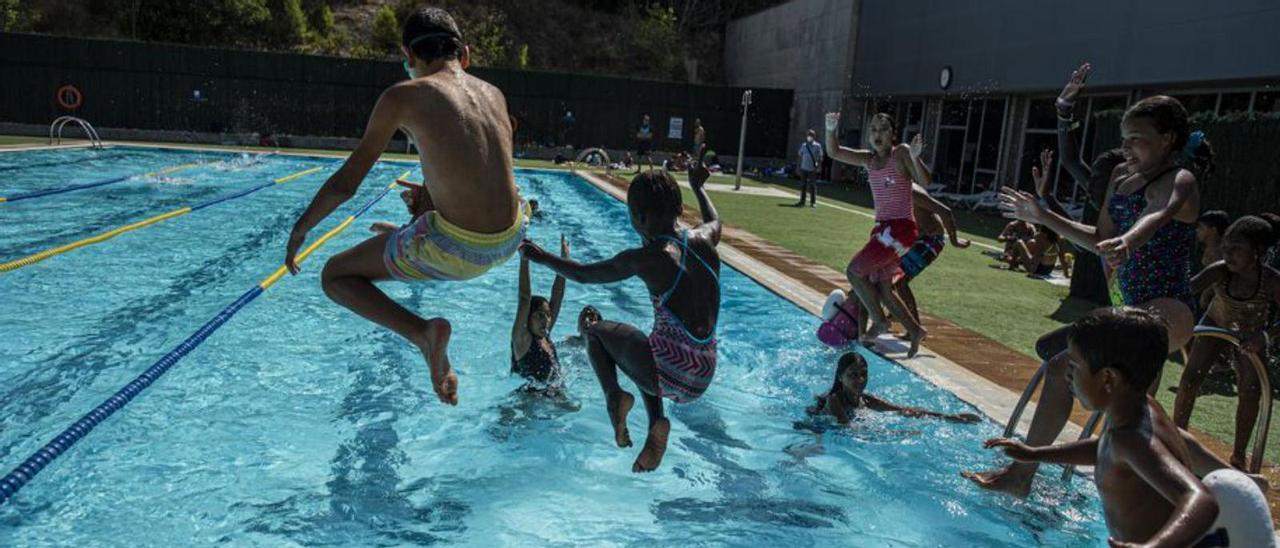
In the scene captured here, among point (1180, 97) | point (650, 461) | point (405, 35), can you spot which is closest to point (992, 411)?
point (650, 461)

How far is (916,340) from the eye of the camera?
6609mm

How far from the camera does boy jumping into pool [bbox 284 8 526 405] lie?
3686mm

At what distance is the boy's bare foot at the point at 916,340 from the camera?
6.56 meters

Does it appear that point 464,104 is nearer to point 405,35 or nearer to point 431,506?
point 405,35

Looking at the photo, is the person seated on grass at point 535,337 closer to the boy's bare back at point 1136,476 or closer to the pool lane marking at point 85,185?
the boy's bare back at point 1136,476

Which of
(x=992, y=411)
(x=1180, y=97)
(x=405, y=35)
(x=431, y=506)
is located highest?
(x=1180, y=97)

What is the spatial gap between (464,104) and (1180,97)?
57.2ft

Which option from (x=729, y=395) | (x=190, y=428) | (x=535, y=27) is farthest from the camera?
(x=535, y=27)

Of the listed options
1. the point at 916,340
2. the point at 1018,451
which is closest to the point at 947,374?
the point at 916,340

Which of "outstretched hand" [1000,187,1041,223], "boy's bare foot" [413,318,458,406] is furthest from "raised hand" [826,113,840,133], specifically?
"boy's bare foot" [413,318,458,406]

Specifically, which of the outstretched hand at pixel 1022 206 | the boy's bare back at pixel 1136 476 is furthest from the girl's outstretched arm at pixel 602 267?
the boy's bare back at pixel 1136 476

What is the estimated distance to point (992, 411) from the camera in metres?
5.25

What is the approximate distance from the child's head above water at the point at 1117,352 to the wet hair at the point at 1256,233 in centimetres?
281

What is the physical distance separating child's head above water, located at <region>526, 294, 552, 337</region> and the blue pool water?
2.09 ft
